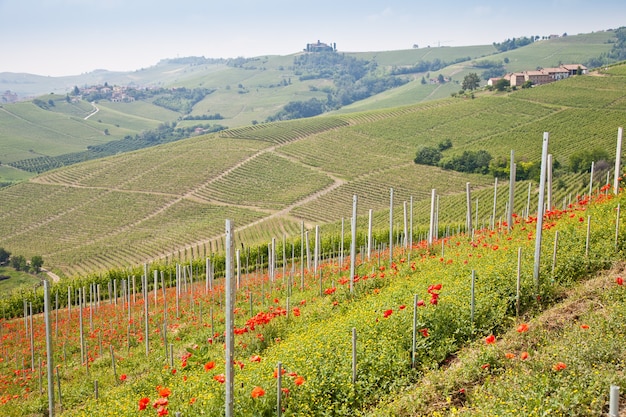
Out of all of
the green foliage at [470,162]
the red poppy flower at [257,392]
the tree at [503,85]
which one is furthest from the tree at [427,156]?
the red poppy flower at [257,392]

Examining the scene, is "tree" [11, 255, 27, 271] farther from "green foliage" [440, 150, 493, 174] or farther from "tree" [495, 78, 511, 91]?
"tree" [495, 78, 511, 91]

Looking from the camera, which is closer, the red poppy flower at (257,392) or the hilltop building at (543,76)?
the red poppy flower at (257,392)

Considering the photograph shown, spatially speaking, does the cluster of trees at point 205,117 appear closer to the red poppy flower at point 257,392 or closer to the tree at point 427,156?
the tree at point 427,156

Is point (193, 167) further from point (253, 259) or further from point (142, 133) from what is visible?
point (142, 133)

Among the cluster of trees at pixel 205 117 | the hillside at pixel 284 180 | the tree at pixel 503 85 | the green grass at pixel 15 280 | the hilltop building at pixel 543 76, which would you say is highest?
the hilltop building at pixel 543 76

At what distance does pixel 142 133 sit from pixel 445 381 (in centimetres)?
16977

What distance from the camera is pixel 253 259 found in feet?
112

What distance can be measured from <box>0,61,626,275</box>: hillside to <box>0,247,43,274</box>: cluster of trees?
1466mm

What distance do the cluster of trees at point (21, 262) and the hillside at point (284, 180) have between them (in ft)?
4.81

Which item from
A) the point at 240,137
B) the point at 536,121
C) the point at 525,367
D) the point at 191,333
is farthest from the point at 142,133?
the point at 525,367

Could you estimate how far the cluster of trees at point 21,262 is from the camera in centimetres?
5050

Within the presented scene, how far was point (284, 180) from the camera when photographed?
238 feet

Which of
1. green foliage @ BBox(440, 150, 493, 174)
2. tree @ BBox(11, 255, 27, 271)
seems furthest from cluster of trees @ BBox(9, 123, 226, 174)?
green foliage @ BBox(440, 150, 493, 174)

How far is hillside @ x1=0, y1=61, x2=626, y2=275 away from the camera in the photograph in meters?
54.4
